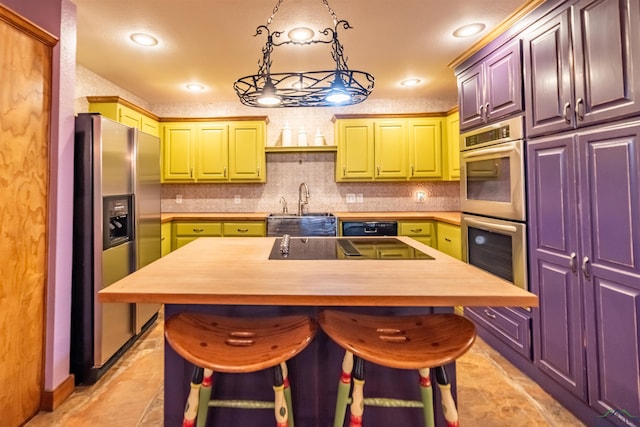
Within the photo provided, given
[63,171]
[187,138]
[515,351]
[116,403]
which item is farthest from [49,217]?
[515,351]

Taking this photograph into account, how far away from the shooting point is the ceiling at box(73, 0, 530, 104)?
7.23ft

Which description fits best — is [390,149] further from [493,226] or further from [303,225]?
[493,226]

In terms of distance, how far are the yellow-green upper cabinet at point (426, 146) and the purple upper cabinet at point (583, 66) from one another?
75.7 inches

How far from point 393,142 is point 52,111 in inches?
126

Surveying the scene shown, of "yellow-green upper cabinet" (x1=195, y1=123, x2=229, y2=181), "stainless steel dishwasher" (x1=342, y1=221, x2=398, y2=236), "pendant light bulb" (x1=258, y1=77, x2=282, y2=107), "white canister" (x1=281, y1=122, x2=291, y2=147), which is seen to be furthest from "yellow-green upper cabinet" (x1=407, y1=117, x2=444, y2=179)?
"pendant light bulb" (x1=258, y1=77, x2=282, y2=107)

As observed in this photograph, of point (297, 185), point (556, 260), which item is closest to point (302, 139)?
point (297, 185)

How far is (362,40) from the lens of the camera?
106 inches

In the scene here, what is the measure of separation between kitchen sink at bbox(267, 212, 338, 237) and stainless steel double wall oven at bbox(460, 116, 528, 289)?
4.60 ft

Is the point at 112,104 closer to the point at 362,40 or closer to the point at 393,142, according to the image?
the point at 362,40

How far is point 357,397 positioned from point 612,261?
1.34m

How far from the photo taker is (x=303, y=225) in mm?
3701

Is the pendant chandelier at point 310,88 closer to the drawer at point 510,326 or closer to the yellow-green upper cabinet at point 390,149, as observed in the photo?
the drawer at point 510,326

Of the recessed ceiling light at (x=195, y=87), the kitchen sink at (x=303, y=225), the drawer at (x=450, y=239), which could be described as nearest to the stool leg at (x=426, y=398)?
the drawer at (x=450, y=239)

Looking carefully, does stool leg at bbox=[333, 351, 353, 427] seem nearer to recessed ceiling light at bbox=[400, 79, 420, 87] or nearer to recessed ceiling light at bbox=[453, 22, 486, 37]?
recessed ceiling light at bbox=[453, 22, 486, 37]
